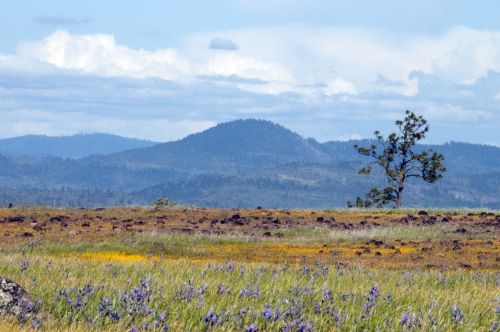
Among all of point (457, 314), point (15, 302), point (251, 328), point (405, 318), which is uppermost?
point (251, 328)

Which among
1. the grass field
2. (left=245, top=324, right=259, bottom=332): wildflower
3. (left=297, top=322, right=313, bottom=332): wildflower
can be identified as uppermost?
(left=245, top=324, right=259, bottom=332): wildflower

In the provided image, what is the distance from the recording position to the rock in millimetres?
9539

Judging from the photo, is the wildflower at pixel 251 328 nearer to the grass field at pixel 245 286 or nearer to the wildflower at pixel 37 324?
the grass field at pixel 245 286

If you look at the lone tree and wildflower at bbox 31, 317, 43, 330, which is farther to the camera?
the lone tree

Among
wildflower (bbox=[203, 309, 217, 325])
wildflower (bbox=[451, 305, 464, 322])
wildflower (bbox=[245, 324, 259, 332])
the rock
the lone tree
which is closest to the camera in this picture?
wildflower (bbox=[245, 324, 259, 332])

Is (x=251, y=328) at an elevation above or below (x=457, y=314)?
above

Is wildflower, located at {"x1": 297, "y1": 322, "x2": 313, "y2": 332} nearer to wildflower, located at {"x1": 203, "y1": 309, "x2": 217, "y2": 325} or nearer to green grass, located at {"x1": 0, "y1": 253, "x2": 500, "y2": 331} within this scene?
green grass, located at {"x1": 0, "y1": 253, "x2": 500, "y2": 331}

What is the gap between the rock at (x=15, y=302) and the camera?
9.54m

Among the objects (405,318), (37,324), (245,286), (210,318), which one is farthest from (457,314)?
(37,324)

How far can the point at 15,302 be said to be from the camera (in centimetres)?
983

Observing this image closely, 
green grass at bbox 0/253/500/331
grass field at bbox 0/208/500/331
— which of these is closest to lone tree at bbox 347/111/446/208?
grass field at bbox 0/208/500/331

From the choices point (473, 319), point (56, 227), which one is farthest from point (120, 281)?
point (56, 227)

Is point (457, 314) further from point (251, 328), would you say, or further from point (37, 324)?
point (37, 324)

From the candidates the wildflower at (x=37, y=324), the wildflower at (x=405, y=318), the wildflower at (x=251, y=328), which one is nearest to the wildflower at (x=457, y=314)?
the wildflower at (x=405, y=318)
